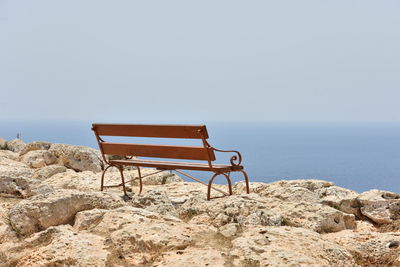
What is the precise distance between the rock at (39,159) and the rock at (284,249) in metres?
7.84

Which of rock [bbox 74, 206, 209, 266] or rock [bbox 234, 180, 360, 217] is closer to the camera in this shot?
rock [bbox 74, 206, 209, 266]

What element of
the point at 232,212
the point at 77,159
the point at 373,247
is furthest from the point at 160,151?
the point at 77,159

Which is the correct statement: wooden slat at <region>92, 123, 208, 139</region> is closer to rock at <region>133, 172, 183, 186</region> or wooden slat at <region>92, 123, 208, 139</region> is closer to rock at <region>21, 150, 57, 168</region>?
rock at <region>133, 172, 183, 186</region>

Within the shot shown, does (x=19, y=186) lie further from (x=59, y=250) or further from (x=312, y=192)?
(x=312, y=192)

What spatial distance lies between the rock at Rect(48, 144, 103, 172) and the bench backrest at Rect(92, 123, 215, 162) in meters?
2.86

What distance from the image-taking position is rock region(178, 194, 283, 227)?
537cm

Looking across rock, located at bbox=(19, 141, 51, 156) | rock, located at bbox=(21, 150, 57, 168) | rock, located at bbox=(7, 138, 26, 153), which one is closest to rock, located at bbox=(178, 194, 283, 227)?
rock, located at bbox=(21, 150, 57, 168)

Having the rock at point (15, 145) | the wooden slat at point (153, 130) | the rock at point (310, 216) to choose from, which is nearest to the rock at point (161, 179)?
the wooden slat at point (153, 130)

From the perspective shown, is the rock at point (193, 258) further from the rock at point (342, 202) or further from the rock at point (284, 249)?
the rock at point (342, 202)

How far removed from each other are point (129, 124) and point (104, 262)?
383cm

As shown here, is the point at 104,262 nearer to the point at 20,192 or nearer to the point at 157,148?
the point at 20,192

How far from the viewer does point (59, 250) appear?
14.3 feet

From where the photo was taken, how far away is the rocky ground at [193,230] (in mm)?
4250

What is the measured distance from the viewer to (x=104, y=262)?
4242 millimetres
